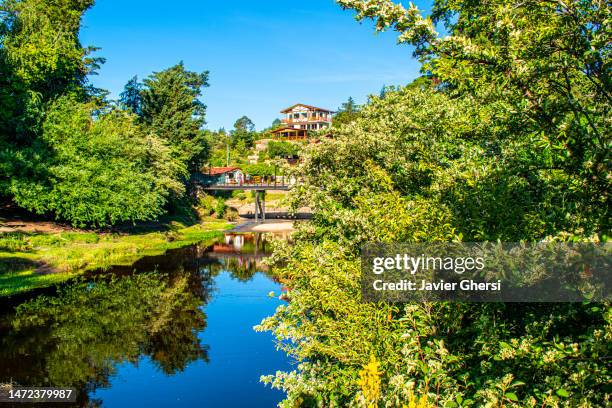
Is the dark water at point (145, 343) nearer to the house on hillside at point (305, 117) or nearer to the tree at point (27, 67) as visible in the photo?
the tree at point (27, 67)

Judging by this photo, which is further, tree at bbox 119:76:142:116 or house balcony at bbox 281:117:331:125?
house balcony at bbox 281:117:331:125

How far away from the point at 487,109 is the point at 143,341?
60.7 ft

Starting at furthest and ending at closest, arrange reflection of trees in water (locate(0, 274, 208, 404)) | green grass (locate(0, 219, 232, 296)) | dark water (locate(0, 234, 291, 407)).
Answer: green grass (locate(0, 219, 232, 296))
reflection of trees in water (locate(0, 274, 208, 404))
dark water (locate(0, 234, 291, 407))

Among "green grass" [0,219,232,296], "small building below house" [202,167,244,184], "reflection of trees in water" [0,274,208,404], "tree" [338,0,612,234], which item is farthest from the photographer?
"small building below house" [202,167,244,184]

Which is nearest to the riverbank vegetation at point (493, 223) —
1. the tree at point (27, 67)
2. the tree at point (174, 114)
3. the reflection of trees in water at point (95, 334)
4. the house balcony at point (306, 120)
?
the reflection of trees in water at point (95, 334)

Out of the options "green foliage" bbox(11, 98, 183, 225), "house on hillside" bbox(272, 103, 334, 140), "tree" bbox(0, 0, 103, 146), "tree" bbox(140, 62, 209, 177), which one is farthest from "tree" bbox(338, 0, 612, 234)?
"house on hillside" bbox(272, 103, 334, 140)

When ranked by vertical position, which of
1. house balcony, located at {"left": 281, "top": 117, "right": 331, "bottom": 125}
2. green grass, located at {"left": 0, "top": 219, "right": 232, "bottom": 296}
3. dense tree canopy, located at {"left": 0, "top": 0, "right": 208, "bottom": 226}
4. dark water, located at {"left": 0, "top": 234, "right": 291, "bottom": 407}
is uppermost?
house balcony, located at {"left": 281, "top": 117, "right": 331, "bottom": 125}

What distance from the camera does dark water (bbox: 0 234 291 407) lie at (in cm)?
1752

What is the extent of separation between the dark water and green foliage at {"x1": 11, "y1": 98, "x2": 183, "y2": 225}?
35.2ft

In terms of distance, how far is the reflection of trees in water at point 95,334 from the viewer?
18125 mm

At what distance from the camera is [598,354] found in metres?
5.59

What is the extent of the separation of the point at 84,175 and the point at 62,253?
8458 millimetres

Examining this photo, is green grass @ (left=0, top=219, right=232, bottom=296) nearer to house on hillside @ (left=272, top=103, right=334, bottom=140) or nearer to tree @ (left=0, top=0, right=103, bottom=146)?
tree @ (left=0, top=0, right=103, bottom=146)

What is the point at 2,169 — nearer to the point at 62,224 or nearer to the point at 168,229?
the point at 62,224
